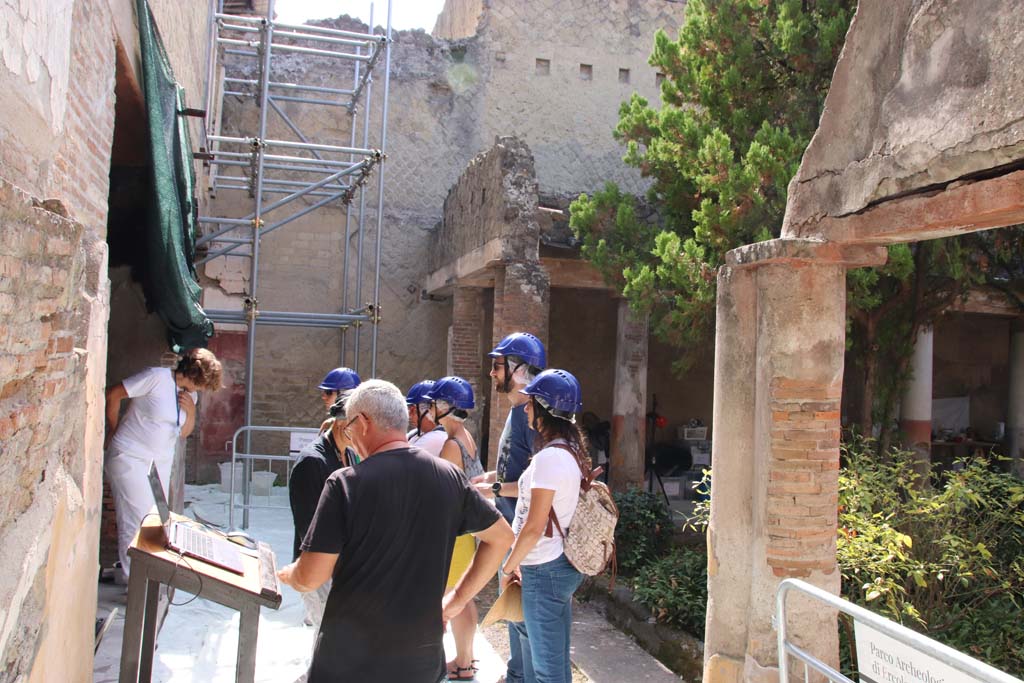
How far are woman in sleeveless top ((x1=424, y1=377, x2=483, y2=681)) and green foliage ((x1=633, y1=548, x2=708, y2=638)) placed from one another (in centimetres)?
229

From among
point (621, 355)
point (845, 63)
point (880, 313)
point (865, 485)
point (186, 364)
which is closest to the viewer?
point (845, 63)

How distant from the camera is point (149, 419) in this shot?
17.6ft

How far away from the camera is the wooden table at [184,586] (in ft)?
9.58

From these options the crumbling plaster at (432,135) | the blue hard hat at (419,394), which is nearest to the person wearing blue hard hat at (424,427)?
the blue hard hat at (419,394)

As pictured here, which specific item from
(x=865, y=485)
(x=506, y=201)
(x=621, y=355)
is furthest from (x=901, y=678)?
(x=621, y=355)

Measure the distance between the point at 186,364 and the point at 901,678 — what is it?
14.7 ft

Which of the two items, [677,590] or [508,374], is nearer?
[508,374]

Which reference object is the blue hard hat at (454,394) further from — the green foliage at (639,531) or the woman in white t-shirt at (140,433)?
the green foliage at (639,531)

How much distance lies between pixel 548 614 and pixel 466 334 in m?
7.98

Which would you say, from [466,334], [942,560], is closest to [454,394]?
[942,560]

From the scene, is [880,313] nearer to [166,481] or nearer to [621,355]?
[621,355]

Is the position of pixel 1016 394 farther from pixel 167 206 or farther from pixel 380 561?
pixel 380 561

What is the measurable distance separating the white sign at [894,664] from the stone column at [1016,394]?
1154 cm

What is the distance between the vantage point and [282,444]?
12484 mm
